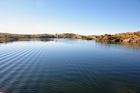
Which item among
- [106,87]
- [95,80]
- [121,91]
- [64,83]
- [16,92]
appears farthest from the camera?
[95,80]

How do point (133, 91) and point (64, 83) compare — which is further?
point (64, 83)

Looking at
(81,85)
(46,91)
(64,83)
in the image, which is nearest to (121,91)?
(81,85)

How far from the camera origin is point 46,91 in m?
9.49

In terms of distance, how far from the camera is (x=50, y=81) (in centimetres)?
1173

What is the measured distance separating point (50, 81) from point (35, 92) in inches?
104

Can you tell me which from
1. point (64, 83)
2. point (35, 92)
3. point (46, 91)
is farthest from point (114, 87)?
point (35, 92)

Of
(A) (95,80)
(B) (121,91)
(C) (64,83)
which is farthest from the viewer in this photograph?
(A) (95,80)

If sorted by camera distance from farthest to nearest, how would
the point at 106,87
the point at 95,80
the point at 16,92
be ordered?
1. the point at 95,80
2. the point at 106,87
3. the point at 16,92

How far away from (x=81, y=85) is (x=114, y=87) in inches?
154

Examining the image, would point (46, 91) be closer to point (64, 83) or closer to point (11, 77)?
point (64, 83)

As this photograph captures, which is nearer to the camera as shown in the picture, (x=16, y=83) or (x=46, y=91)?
(x=46, y=91)

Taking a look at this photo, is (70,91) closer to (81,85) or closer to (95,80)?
(81,85)

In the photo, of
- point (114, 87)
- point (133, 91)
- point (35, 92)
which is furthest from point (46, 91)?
point (133, 91)

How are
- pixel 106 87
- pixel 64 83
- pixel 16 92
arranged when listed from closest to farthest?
pixel 16 92 < pixel 106 87 < pixel 64 83
